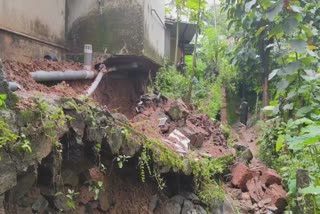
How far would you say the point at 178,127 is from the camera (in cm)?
544

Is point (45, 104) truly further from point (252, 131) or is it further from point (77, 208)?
point (252, 131)

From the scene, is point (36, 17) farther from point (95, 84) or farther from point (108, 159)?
point (108, 159)

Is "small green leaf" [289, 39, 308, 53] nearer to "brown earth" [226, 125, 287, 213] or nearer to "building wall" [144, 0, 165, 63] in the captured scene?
"brown earth" [226, 125, 287, 213]

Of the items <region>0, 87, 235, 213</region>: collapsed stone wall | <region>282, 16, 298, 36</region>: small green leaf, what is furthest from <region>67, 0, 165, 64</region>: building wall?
<region>0, 87, 235, 213</region>: collapsed stone wall

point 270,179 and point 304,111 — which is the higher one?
point 304,111

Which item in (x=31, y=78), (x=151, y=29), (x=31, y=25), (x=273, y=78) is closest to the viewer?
(x=31, y=78)

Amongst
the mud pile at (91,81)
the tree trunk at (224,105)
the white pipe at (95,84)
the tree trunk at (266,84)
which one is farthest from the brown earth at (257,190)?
the tree trunk at (224,105)

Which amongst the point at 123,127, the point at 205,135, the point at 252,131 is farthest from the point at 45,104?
the point at 252,131

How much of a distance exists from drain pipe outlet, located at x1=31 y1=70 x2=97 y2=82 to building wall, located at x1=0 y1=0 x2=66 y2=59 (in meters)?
0.48

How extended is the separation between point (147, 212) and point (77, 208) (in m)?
1.10

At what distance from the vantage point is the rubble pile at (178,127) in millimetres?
4709

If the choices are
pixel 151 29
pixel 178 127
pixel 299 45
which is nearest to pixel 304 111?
pixel 299 45

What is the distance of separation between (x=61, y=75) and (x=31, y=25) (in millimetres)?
833

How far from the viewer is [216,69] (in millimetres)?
12883
